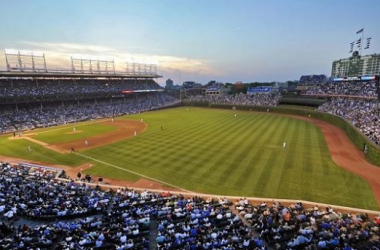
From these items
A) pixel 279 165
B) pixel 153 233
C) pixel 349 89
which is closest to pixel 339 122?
pixel 349 89

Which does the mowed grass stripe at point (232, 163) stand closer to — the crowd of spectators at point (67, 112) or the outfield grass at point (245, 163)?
the outfield grass at point (245, 163)

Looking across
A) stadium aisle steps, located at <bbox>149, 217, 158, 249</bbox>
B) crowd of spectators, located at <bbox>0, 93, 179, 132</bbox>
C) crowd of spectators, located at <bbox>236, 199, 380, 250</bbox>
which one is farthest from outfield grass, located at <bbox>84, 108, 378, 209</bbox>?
crowd of spectators, located at <bbox>0, 93, 179, 132</bbox>

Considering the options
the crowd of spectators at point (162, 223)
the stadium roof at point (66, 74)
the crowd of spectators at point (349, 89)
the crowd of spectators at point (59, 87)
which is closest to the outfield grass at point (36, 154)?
the crowd of spectators at point (162, 223)

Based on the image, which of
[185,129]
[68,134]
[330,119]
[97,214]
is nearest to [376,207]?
Answer: [97,214]

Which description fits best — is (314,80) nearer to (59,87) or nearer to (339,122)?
(339,122)

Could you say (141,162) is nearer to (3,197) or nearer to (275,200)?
(3,197)

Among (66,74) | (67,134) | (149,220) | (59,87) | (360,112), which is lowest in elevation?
(67,134)
